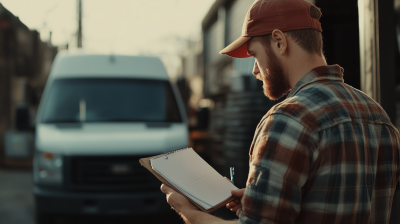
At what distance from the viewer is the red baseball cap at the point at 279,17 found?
4.66 ft

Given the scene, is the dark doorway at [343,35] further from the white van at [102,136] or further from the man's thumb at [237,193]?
the man's thumb at [237,193]

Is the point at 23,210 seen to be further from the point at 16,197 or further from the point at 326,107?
the point at 326,107

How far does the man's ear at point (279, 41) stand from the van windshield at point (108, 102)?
387cm

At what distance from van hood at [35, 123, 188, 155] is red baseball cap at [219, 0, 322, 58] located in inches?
132

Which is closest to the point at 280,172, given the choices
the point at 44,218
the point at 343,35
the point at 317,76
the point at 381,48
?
the point at 317,76

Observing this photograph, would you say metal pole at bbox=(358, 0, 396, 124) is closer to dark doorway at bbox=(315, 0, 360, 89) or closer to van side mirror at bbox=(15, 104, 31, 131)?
dark doorway at bbox=(315, 0, 360, 89)

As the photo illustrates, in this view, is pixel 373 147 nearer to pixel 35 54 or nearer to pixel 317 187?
pixel 317 187

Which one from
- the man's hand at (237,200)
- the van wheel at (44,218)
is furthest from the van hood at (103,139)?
the man's hand at (237,200)

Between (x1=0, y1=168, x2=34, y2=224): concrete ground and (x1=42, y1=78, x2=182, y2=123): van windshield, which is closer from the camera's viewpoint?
(x1=42, y1=78, x2=182, y2=123): van windshield

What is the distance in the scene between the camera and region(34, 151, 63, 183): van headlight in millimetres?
4504

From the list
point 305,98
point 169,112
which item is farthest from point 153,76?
point 305,98

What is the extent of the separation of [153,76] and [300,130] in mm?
4613

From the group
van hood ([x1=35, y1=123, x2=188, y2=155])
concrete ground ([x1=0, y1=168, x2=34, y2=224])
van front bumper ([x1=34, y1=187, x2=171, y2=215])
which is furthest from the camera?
concrete ground ([x1=0, y1=168, x2=34, y2=224])

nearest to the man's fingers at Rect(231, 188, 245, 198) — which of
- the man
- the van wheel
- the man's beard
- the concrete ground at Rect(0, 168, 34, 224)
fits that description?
the man
